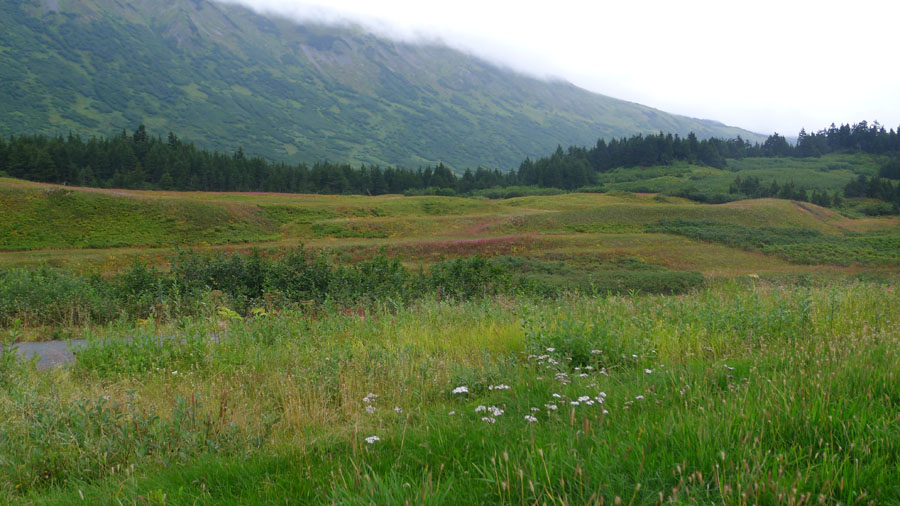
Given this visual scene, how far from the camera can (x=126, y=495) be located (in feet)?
9.16

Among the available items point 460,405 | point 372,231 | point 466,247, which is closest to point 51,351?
point 460,405

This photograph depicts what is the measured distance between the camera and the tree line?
228 feet

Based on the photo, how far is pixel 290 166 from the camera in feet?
312

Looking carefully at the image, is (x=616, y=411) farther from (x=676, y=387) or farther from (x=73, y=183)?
(x=73, y=183)

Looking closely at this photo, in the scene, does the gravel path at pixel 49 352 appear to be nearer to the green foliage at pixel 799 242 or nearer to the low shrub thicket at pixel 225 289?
the low shrub thicket at pixel 225 289

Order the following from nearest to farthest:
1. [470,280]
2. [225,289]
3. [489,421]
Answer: [489,421] < [225,289] < [470,280]

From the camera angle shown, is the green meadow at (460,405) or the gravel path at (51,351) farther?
the gravel path at (51,351)

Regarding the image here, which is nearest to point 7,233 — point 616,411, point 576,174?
point 616,411

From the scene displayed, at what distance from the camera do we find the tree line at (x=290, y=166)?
228 ft

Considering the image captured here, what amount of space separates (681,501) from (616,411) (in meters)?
1.20

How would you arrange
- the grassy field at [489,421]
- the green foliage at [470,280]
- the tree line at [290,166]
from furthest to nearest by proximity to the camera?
the tree line at [290,166] → the green foliage at [470,280] → the grassy field at [489,421]

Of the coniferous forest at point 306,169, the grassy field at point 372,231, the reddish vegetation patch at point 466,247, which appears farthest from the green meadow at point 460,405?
the coniferous forest at point 306,169

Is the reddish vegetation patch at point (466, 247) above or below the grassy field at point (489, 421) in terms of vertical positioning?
below

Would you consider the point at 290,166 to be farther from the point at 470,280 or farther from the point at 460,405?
the point at 460,405
